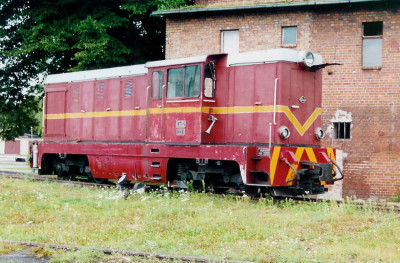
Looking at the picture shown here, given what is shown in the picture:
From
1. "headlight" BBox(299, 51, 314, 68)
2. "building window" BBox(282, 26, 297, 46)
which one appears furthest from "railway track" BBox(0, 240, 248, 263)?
"building window" BBox(282, 26, 297, 46)

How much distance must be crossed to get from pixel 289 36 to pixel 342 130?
3.64 metres

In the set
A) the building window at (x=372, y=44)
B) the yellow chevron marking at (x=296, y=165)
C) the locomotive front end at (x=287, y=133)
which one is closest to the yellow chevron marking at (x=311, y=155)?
the locomotive front end at (x=287, y=133)

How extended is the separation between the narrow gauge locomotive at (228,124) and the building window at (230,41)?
5539 mm

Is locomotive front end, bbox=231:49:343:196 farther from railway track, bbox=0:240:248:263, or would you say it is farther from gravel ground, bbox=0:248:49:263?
gravel ground, bbox=0:248:49:263

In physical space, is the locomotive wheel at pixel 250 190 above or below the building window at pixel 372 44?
below

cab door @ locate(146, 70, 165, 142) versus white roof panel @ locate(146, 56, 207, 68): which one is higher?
white roof panel @ locate(146, 56, 207, 68)

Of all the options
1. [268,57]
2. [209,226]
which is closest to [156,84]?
[268,57]

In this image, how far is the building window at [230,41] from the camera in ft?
60.3

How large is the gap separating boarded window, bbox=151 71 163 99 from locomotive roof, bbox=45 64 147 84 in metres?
0.99

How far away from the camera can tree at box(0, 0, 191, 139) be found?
20.4 m

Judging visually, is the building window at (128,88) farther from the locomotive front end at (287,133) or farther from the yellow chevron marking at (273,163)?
the yellow chevron marking at (273,163)

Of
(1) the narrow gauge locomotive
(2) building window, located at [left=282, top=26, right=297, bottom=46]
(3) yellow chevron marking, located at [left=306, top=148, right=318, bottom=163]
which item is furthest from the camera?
(2) building window, located at [left=282, top=26, right=297, bottom=46]

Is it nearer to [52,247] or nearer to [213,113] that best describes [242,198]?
[213,113]

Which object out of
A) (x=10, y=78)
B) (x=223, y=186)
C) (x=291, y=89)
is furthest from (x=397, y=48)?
(x=10, y=78)
